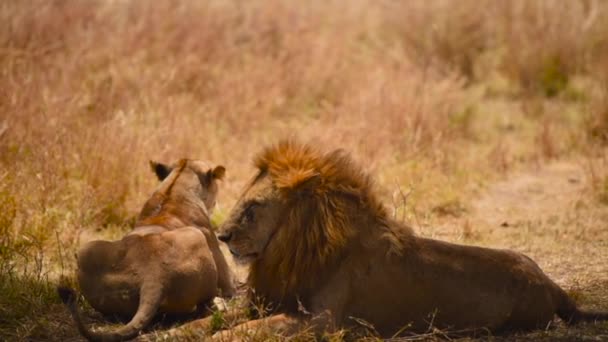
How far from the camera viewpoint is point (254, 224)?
4758 millimetres

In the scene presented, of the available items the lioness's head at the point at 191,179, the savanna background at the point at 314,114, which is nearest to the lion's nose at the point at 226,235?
the savanna background at the point at 314,114

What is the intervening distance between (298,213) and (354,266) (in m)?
0.37

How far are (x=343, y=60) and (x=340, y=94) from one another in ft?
3.90

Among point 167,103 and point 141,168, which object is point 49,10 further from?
point 141,168

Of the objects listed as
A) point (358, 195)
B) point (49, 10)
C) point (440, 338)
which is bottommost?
Answer: point (440, 338)

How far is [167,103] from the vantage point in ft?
30.2

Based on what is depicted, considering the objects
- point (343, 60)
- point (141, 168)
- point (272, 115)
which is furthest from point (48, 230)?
point (343, 60)

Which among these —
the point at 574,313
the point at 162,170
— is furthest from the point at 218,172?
the point at 574,313

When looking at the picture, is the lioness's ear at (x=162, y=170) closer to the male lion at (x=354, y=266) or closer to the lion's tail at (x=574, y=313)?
the male lion at (x=354, y=266)

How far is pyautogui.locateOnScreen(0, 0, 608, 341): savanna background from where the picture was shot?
6.77m

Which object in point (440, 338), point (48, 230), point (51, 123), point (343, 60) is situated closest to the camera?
point (440, 338)

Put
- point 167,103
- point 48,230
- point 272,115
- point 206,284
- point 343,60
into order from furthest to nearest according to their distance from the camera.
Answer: point 343,60, point 272,115, point 167,103, point 48,230, point 206,284

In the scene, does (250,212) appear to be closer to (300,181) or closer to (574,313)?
(300,181)

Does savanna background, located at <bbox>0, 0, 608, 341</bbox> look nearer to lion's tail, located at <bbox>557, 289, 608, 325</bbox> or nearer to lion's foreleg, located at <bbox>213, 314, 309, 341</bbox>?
lion's tail, located at <bbox>557, 289, 608, 325</bbox>
